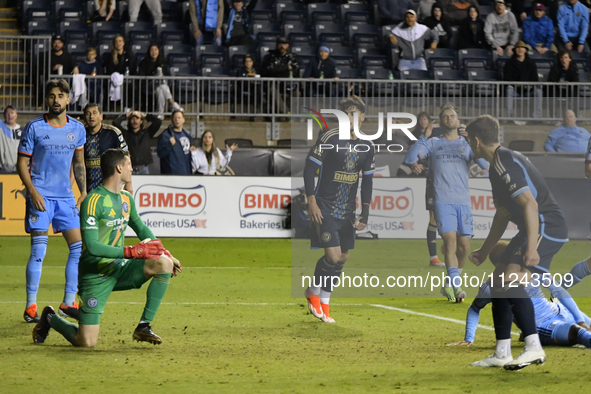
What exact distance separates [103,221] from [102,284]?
498 mm

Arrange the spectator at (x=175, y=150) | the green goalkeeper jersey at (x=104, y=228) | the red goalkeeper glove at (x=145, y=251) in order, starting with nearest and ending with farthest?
the red goalkeeper glove at (x=145, y=251) < the green goalkeeper jersey at (x=104, y=228) < the spectator at (x=175, y=150)

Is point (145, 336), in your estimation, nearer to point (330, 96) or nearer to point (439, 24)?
point (330, 96)

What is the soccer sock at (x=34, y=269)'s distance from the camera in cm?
802

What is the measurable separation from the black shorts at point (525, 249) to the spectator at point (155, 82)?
13955 millimetres

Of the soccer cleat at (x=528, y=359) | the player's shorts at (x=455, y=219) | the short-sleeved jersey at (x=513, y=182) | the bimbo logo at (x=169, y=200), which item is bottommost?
the bimbo logo at (x=169, y=200)

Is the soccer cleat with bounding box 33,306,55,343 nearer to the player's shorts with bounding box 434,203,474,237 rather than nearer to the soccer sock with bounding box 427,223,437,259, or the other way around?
the player's shorts with bounding box 434,203,474,237

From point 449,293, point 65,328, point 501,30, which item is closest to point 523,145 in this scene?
point 501,30

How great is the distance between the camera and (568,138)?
58.0ft

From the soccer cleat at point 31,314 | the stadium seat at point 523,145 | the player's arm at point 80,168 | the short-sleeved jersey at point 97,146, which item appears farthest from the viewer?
the stadium seat at point 523,145

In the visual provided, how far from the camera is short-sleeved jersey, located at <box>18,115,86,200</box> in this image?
797cm

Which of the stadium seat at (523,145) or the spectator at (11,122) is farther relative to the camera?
the stadium seat at (523,145)

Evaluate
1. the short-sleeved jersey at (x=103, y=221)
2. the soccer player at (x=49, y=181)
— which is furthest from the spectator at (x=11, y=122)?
the short-sleeved jersey at (x=103, y=221)

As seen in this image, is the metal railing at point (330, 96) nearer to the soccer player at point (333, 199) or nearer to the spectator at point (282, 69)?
the spectator at point (282, 69)

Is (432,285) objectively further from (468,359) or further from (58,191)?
(58,191)
